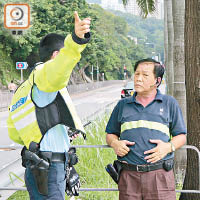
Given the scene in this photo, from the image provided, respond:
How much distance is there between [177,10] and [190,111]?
3319 mm

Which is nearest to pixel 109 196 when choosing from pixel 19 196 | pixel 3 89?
pixel 19 196

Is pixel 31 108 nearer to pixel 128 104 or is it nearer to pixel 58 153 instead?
pixel 58 153

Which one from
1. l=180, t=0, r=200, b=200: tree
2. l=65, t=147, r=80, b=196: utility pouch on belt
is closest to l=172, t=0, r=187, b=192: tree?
l=180, t=0, r=200, b=200: tree

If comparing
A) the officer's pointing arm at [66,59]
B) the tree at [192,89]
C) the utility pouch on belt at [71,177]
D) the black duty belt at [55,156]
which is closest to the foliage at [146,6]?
the tree at [192,89]

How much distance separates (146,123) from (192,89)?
1777 millimetres

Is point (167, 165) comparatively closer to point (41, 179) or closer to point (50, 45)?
point (41, 179)

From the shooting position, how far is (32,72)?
11.0 ft

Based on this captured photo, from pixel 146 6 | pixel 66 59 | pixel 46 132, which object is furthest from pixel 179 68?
pixel 146 6

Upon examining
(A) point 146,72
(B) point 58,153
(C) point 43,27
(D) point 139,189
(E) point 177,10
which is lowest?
(D) point 139,189

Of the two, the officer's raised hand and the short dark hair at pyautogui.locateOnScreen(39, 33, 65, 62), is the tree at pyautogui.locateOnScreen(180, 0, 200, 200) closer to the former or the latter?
the short dark hair at pyautogui.locateOnScreen(39, 33, 65, 62)

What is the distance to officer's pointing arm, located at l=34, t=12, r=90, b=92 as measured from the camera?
9.42 feet

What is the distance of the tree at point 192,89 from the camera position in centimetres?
516

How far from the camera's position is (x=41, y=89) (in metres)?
3.20

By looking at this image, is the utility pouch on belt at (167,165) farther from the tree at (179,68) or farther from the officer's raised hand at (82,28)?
the tree at (179,68)
